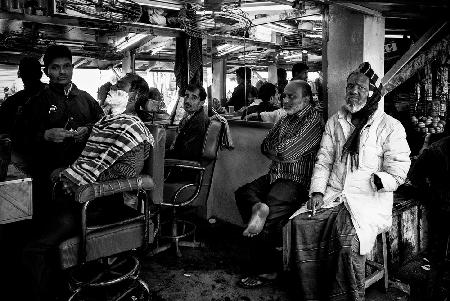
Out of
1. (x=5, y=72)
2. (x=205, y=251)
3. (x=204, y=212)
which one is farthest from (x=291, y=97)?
(x=5, y=72)

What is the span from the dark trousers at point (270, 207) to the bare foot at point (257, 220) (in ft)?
0.22

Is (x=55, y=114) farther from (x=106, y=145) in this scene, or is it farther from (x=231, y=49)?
A: (x=231, y=49)

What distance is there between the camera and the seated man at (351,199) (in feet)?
8.68

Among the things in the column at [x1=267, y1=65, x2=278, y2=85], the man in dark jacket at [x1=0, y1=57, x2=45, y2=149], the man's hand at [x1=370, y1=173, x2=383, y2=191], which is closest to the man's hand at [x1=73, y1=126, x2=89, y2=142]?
the man in dark jacket at [x1=0, y1=57, x2=45, y2=149]

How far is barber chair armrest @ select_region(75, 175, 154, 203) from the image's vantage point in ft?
7.42

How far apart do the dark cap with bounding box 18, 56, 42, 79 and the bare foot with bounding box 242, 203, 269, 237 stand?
123 inches

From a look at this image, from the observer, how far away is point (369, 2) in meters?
3.41

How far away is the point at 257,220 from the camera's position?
3.06 meters

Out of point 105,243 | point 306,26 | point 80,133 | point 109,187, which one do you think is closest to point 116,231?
Result: point 105,243

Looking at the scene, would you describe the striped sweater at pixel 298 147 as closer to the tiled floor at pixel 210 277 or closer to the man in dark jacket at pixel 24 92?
the tiled floor at pixel 210 277

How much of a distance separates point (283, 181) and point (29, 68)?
3.24 m

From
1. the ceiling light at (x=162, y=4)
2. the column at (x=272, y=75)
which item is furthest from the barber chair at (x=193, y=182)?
the column at (x=272, y=75)

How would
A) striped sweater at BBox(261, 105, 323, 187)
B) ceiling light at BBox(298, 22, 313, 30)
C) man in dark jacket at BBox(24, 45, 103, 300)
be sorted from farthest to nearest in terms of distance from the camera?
ceiling light at BBox(298, 22, 313, 30) < striped sweater at BBox(261, 105, 323, 187) < man in dark jacket at BBox(24, 45, 103, 300)

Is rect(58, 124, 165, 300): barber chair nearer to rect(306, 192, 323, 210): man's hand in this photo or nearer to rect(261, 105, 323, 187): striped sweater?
rect(261, 105, 323, 187): striped sweater
